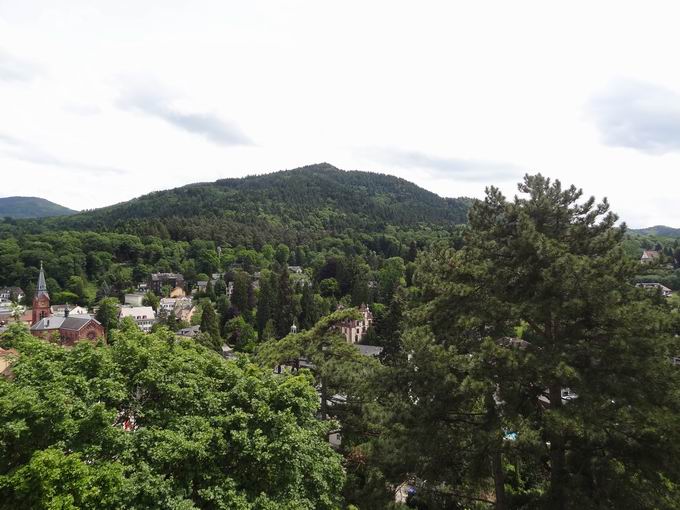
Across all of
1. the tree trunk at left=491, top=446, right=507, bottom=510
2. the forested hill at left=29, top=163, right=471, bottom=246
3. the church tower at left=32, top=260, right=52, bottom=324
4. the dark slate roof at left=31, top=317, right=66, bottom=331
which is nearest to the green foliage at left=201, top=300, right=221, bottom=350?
the dark slate roof at left=31, top=317, right=66, bottom=331

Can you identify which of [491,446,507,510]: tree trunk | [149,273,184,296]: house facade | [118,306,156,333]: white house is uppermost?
[491,446,507,510]: tree trunk

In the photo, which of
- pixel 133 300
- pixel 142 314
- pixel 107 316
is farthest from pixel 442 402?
pixel 133 300

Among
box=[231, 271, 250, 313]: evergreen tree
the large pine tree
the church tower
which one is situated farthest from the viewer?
box=[231, 271, 250, 313]: evergreen tree

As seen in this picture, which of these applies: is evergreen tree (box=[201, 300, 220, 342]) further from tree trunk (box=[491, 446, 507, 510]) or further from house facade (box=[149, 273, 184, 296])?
tree trunk (box=[491, 446, 507, 510])

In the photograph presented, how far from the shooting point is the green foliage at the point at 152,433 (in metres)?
7.45

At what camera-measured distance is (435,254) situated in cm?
1245

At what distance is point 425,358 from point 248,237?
4553 inches

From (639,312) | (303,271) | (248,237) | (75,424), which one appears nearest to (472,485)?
(639,312)

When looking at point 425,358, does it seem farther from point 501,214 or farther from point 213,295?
point 213,295

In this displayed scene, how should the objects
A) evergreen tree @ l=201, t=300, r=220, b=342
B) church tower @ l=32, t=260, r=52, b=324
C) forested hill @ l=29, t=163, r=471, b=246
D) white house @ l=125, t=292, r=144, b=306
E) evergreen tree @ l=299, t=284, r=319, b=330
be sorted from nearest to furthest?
evergreen tree @ l=201, t=300, r=220, b=342
church tower @ l=32, t=260, r=52, b=324
evergreen tree @ l=299, t=284, r=319, b=330
white house @ l=125, t=292, r=144, b=306
forested hill @ l=29, t=163, r=471, b=246

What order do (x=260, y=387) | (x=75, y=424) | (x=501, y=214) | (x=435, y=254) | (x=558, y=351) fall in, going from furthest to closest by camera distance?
(x=435, y=254)
(x=501, y=214)
(x=260, y=387)
(x=558, y=351)
(x=75, y=424)

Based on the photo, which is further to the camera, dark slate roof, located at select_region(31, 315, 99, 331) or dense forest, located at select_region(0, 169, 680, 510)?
dark slate roof, located at select_region(31, 315, 99, 331)

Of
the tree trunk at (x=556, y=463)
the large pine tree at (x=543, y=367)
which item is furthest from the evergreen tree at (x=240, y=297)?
the tree trunk at (x=556, y=463)

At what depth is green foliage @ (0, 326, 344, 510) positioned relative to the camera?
7.45 m
